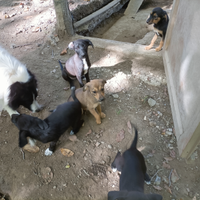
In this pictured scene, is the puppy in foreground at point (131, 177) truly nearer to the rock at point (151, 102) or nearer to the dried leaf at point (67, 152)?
the dried leaf at point (67, 152)

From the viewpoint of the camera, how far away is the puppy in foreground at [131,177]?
183cm

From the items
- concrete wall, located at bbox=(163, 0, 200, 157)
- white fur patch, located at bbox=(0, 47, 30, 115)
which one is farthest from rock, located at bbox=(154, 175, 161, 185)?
white fur patch, located at bbox=(0, 47, 30, 115)

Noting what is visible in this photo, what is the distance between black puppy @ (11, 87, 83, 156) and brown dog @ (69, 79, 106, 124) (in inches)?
6.1

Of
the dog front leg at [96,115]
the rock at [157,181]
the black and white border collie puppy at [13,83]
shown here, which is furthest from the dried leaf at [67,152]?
the rock at [157,181]

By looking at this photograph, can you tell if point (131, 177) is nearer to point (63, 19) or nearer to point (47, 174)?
point (47, 174)

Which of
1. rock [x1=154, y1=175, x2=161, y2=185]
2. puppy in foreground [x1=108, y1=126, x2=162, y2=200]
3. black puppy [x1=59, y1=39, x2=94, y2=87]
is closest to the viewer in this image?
puppy in foreground [x1=108, y1=126, x2=162, y2=200]

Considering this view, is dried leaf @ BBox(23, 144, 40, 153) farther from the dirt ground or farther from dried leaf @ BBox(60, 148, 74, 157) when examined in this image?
dried leaf @ BBox(60, 148, 74, 157)

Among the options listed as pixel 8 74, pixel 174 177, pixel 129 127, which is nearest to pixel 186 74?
pixel 129 127

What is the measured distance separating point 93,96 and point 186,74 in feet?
5.51

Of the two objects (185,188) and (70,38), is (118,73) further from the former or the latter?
(185,188)

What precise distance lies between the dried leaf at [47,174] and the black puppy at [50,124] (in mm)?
279

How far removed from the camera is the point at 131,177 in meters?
2.23

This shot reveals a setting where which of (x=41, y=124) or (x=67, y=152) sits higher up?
(x=41, y=124)

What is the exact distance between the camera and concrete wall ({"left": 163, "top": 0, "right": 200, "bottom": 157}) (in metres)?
2.27
